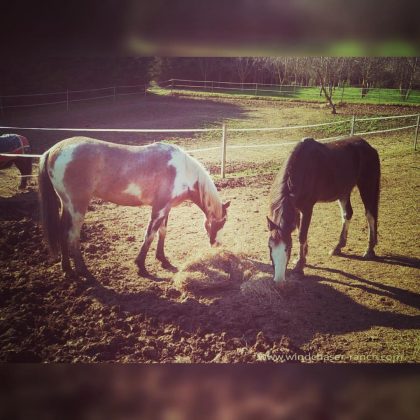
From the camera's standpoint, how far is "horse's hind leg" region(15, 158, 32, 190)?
4305 millimetres

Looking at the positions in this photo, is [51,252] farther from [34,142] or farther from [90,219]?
[34,142]

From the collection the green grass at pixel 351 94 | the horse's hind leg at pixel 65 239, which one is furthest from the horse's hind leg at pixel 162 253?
the green grass at pixel 351 94

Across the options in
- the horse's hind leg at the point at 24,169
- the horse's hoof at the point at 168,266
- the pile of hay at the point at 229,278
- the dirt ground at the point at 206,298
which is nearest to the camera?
the dirt ground at the point at 206,298

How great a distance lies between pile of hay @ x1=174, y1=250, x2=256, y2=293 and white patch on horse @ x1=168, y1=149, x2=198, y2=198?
2.01 ft

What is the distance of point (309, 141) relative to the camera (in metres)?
2.77

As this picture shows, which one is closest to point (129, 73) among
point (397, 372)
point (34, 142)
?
point (397, 372)

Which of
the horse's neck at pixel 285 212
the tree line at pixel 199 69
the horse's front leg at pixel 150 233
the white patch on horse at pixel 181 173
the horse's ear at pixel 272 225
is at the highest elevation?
the tree line at pixel 199 69

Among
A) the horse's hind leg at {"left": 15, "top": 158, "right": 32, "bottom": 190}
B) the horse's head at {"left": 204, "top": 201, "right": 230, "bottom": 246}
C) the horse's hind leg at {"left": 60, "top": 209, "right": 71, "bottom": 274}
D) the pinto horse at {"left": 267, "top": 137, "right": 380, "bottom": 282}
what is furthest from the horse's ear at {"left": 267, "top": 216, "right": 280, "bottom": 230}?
the horse's hind leg at {"left": 15, "top": 158, "right": 32, "bottom": 190}

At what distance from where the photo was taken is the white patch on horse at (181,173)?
2846 mm

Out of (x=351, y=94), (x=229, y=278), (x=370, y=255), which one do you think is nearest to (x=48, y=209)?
(x=229, y=278)

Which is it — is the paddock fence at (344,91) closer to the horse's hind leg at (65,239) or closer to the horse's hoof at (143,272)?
the horse's hind leg at (65,239)

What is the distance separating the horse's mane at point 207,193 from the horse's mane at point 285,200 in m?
0.63

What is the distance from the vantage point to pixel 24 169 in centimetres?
434

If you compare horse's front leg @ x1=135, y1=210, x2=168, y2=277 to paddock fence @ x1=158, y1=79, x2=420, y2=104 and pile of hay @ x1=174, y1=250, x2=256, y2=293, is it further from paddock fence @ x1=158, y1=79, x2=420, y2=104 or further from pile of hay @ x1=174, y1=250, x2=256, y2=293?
paddock fence @ x1=158, y1=79, x2=420, y2=104
